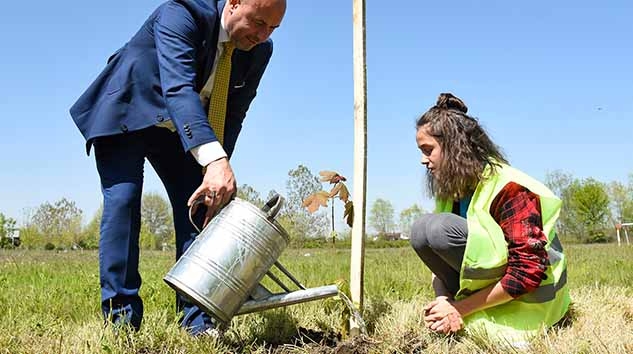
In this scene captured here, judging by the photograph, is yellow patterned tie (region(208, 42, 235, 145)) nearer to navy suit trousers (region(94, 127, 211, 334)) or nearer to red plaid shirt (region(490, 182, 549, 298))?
navy suit trousers (region(94, 127, 211, 334))

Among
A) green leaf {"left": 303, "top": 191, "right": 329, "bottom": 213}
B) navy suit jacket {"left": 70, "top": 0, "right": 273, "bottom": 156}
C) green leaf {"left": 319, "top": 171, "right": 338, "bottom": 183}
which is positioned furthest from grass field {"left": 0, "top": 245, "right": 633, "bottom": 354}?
navy suit jacket {"left": 70, "top": 0, "right": 273, "bottom": 156}

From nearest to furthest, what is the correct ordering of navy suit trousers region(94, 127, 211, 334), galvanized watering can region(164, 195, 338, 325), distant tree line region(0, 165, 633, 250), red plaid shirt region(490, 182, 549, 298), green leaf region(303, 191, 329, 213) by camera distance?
1. galvanized watering can region(164, 195, 338, 325)
2. red plaid shirt region(490, 182, 549, 298)
3. navy suit trousers region(94, 127, 211, 334)
4. green leaf region(303, 191, 329, 213)
5. distant tree line region(0, 165, 633, 250)

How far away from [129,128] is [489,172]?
1.45 metres

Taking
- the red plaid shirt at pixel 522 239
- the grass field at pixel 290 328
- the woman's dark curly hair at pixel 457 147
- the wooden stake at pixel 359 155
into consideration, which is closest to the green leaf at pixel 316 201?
the wooden stake at pixel 359 155

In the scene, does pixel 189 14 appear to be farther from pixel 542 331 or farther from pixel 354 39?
pixel 542 331

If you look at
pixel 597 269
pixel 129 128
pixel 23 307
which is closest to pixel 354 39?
pixel 129 128

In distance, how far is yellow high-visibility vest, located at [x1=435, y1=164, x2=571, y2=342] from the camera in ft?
7.27

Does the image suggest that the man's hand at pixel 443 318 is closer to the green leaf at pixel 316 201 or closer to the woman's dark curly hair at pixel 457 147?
the woman's dark curly hair at pixel 457 147

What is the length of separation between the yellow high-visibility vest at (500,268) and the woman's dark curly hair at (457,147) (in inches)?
2.6

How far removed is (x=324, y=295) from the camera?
218cm

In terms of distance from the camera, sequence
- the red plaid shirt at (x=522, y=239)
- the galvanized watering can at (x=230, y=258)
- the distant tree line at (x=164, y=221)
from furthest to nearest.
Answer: the distant tree line at (x=164, y=221), the red plaid shirt at (x=522, y=239), the galvanized watering can at (x=230, y=258)

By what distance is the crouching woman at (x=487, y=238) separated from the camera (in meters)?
2.21

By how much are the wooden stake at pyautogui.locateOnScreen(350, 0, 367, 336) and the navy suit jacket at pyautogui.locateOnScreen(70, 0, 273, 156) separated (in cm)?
62

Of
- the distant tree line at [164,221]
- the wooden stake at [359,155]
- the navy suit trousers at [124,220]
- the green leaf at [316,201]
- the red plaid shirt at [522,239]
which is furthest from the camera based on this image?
the distant tree line at [164,221]
